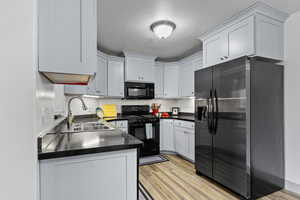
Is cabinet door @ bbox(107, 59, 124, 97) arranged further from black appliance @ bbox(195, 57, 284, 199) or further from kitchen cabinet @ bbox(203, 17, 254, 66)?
black appliance @ bbox(195, 57, 284, 199)

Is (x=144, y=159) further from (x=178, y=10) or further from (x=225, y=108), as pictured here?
(x=178, y=10)

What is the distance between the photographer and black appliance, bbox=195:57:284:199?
1.78m

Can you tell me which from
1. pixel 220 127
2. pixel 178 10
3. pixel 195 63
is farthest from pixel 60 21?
pixel 195 63

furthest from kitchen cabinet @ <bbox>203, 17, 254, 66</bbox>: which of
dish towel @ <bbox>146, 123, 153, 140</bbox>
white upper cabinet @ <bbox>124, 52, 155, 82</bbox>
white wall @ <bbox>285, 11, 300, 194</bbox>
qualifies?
dish towel @ <bbox>146, 123, 153, 140</bbox>

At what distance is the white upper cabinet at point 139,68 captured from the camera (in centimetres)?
358

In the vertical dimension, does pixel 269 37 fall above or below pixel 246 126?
above

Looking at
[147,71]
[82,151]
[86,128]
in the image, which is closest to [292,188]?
[82,151]

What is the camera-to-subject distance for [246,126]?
1761 millimetres

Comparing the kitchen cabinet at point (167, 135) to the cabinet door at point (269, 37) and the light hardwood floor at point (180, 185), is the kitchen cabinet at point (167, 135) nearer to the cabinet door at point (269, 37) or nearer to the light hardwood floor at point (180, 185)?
the light hardwood floor at point (180, 185)

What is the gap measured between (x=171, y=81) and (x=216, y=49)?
1.76 m

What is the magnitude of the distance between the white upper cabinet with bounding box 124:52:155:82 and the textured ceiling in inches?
21.3

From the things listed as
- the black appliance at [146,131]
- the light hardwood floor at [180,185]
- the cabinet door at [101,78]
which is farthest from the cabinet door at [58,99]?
the light hardwood floor at [180,185]

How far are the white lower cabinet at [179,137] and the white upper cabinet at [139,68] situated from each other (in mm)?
1221

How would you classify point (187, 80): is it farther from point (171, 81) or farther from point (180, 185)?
point (180, 185)
